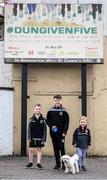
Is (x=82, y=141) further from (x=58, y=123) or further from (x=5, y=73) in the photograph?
(x=5, y=73)

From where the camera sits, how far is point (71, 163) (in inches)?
480

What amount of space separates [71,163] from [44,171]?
79cm

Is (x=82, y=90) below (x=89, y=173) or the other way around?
the other way around

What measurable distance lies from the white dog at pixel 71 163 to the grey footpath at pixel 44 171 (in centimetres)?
14

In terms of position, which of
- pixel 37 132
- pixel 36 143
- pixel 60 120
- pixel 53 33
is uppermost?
pixel 53 33

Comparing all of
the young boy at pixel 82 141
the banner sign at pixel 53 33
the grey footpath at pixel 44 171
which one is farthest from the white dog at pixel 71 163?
the banner sign at pixel 53 33

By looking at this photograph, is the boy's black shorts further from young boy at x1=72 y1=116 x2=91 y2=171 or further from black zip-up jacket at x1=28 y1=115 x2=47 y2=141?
young boy at x1=72 y1=116 x2=91 y2=171

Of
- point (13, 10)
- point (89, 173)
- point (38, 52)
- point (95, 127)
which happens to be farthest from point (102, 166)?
point (13, 10)

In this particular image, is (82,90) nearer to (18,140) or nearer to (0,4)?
(18,140)

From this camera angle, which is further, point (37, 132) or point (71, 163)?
point (37, 132)

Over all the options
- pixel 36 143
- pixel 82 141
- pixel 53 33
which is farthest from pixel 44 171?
pixel 53 33

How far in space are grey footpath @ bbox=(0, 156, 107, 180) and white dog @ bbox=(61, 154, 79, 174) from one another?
0.44ft

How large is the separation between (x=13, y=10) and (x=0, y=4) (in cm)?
62

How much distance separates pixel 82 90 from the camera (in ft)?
54.2
